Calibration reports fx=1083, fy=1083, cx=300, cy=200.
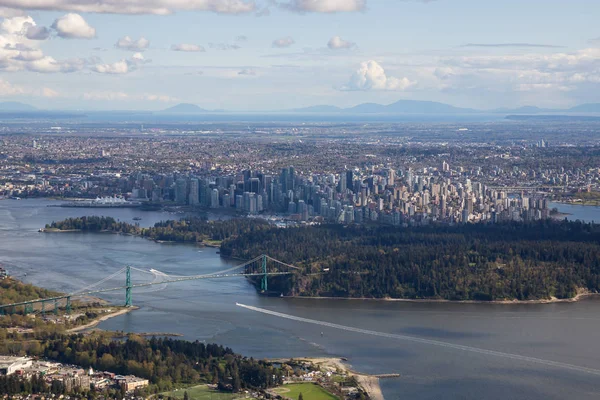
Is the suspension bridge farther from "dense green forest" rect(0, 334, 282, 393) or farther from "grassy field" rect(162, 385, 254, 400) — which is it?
"grassy field" rect(162, 385, 254, 400)

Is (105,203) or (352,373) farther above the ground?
(352,373)

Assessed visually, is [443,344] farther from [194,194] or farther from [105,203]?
[105,203]

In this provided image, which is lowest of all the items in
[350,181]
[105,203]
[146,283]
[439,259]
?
[105,203]

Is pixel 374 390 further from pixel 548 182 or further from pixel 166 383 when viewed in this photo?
pixel 548 182

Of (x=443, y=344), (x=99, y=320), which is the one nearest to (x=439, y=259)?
(x=443, y=344)

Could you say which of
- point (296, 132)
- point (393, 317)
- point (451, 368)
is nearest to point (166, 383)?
point (451, 368)

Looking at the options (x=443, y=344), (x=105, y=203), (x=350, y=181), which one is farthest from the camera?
(x=350, y=181)

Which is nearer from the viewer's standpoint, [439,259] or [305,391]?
[305,391]

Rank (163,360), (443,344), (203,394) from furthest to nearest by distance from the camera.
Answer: (443,344) → (163,360) → (203,394)
